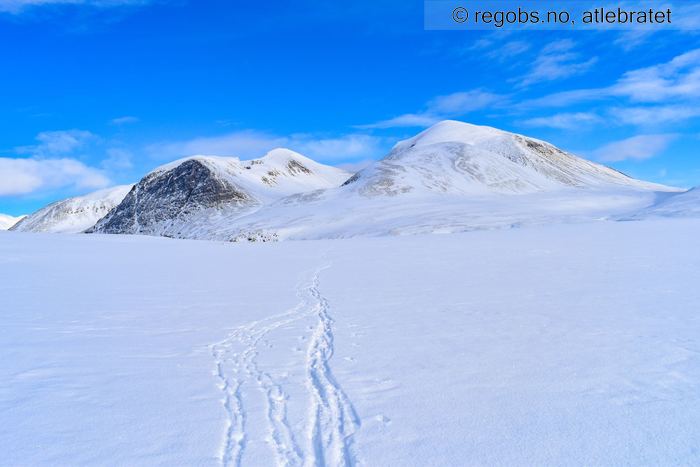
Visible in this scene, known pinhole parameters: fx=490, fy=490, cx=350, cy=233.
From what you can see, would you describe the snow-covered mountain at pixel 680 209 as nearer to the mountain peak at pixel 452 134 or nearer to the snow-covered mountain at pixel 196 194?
the snow-covered mountain at pixel 196 194

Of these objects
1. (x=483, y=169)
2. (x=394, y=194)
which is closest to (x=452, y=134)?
(x=483, y=169)

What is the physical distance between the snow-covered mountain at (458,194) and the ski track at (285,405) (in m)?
43.4

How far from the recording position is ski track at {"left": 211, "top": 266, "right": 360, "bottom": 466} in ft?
15.6

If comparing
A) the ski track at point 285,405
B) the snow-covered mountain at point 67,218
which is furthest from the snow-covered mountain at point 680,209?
the snow-covered mountain at point 67,218

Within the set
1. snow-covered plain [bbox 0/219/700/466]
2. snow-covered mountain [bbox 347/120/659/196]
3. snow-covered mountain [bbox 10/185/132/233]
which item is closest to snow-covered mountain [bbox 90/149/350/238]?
snow-covered mountain [bbox 347/120/659/196]

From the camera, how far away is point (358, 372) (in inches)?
278

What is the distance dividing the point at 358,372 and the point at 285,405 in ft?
4.90

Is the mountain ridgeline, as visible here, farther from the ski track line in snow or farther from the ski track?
the ski track line in snow

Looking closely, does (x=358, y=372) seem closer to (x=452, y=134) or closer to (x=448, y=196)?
(x=448, y=196)

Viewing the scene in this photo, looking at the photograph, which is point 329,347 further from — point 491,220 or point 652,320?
point 491,220

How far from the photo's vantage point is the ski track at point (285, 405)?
187 inches

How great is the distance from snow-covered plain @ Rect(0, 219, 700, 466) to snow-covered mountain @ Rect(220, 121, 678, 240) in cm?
3915

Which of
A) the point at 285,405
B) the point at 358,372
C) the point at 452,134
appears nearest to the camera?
the point at 285,405

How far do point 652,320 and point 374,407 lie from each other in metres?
6.61
